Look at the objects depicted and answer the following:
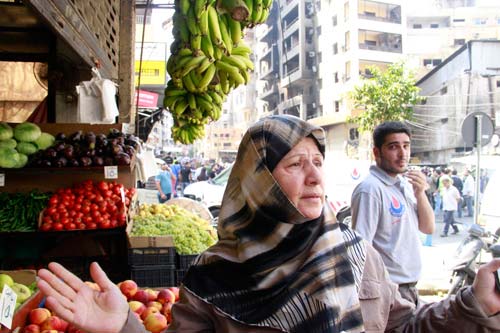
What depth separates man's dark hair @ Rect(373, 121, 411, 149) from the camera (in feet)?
11.5

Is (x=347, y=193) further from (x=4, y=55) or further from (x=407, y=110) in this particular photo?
(x=407, y=110)

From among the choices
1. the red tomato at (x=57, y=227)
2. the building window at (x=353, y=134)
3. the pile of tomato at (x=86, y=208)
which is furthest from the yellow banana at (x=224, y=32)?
the building window at (x=353, y=134)

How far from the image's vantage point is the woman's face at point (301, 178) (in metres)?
1.52

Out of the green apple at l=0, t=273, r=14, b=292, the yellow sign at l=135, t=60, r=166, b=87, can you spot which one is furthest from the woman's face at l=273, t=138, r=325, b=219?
the yellow sign at l=135, t=60, r=166, b=87

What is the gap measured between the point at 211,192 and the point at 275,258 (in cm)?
1047

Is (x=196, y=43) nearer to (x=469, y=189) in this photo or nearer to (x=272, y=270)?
(x=272, y=270)

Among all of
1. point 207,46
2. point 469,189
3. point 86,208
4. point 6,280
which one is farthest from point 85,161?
point 469,189

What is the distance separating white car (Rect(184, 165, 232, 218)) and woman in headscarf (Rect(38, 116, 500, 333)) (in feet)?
31.3

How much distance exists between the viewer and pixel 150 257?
4406mm

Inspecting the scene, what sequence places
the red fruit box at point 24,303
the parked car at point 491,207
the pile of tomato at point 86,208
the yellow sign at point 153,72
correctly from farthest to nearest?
the yellow sign at point 153,72
the parked car at point 491,207
the pile of tomato at point 86,208
the red fruit box at point 24,303

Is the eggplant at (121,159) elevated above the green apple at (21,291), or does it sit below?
above

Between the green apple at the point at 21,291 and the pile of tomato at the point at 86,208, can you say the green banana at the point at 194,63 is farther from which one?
the pile of tomato at the point at 86,208

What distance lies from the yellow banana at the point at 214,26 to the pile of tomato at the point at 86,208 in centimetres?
257

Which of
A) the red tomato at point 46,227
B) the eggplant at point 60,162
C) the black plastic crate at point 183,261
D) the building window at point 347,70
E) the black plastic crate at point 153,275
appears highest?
the building window at point 347,70
